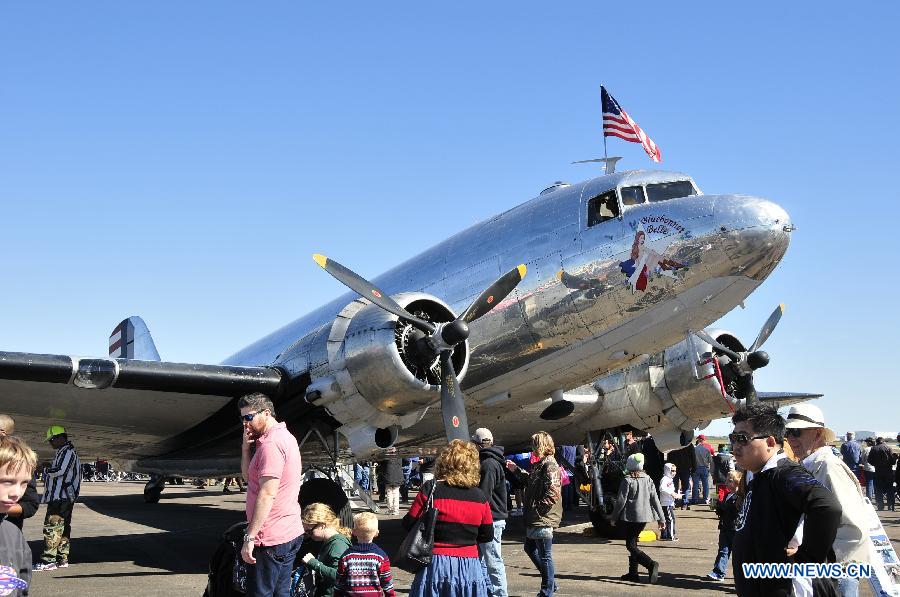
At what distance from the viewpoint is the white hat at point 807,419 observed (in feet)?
14.7

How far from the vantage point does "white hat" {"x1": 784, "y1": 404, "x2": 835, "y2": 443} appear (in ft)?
14.7

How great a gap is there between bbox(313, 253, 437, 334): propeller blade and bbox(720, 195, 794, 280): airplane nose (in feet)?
12.1

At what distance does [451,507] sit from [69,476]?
6.53 meters

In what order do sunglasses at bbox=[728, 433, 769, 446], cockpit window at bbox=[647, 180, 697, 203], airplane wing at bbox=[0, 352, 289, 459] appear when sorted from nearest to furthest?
sunglasses at bbox=[728, 433, 769, 446], airplane wing at bbox=[0, 352, 289, 459], cockpit window at bbox=[647, 180, 697, 203]

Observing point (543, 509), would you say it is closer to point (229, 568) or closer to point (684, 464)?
point (229, 568)

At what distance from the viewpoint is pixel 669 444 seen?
603 inches

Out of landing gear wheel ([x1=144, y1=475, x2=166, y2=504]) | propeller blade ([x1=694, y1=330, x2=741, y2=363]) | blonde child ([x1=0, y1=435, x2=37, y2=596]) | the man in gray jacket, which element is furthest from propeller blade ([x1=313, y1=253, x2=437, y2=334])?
landing gear wheel ([x1=144, y1=475, x2=166, y2=504])

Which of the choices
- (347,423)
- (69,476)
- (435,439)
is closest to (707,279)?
(347,423)

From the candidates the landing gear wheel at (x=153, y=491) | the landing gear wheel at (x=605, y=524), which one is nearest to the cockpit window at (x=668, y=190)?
the landing gear wheel at (x=605, y=524)

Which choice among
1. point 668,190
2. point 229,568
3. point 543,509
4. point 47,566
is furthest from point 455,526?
point 47,566

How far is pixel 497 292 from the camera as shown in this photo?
10.5m

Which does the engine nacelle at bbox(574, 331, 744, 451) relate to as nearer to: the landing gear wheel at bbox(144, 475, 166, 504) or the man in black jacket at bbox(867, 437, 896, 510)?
the man in black jacket at bbox(867, 437, 896, 510)

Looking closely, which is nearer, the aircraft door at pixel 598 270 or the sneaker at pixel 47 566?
the sneaker at pixel 47 566

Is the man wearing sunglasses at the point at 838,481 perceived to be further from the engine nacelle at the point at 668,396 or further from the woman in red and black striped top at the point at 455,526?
the engine nacelle at the point at 668,396
